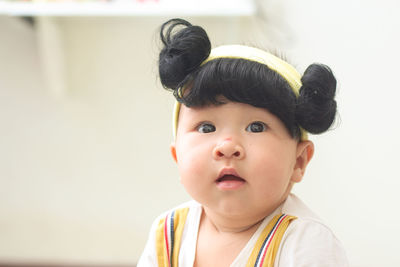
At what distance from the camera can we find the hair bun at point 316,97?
0.74m

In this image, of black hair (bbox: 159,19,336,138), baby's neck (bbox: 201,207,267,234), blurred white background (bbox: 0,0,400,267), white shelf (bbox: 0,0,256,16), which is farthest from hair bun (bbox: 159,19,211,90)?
blurred white background (bbox: 0,0,400,267)

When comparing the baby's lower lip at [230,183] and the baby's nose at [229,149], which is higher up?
the baby's nose at [229,149]

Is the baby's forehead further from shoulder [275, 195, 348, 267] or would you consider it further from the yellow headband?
shoulder [275, 195, 348, 267]

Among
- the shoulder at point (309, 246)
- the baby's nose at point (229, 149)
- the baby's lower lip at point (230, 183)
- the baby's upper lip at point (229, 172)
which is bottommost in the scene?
the shoulder at point (309, 246)

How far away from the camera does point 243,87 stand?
0.72 m

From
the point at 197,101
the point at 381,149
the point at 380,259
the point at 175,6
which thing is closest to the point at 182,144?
the point at 197,101

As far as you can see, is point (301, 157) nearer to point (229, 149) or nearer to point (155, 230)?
point (229, 149)

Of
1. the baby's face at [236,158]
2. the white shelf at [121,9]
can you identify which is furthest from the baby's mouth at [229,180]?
the white shelf at [121,9]

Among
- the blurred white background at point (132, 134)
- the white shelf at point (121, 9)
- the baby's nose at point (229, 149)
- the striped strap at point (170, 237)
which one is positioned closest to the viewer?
the baby's nose at point (229, 149)

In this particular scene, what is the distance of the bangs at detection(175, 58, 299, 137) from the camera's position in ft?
2.38

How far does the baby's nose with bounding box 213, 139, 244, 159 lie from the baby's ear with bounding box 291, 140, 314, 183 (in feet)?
0.41

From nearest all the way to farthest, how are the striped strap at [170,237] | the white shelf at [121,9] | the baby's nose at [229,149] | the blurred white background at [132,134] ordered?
the baby's nose at [229,149], the striped strap at [170,237], the white shelf at [121,9], the blurred white background at [132,134]

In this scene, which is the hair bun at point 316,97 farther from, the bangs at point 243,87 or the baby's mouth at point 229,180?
the baby's mouth at point 229,180

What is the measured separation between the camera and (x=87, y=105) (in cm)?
183
